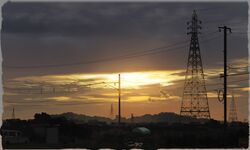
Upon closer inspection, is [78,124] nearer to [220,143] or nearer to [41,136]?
[41,136]

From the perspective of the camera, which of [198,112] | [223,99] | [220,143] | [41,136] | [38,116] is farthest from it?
[38,116]

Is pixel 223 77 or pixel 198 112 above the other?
pixel 223 77

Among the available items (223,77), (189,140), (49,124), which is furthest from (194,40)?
(49,124)

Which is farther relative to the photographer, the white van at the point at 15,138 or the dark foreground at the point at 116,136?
the white van at the point at 15,138

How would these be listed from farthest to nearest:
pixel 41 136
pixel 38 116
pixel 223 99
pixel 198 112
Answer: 1. pixel 38 116
2. pixel 198 112
3. pixel 41 136
4. pixel 223 99

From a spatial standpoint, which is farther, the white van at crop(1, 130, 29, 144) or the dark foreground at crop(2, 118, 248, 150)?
the white van at crop(1, 130, 29, 144)

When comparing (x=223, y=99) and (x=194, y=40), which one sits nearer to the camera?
(x=223, y=99)

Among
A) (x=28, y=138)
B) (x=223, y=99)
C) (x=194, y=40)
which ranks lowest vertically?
(x=28, y=138)
